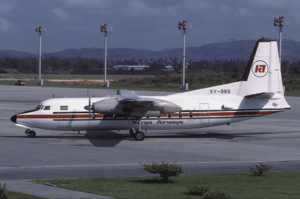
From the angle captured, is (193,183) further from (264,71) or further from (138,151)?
(264,71)

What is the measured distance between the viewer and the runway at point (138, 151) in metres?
22.4

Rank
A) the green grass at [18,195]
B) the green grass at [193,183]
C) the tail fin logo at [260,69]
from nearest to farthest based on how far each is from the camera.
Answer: the green grass at [18,195] < the green grass at [193,183] < the tail fin logo at [260,69]

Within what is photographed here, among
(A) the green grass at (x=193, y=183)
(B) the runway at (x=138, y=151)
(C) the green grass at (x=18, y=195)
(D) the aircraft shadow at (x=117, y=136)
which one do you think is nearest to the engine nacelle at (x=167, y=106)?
(B) the runway at (x=138, y=151)

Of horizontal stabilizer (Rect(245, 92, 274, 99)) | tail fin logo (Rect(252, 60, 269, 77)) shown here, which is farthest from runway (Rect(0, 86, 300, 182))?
tail fin logo (Rect(252, 60, 269, 77))

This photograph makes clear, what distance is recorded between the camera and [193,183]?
18.7 metres

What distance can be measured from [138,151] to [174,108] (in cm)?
524

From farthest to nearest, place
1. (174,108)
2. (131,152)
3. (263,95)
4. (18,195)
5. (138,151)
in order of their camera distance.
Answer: (263,95), (174,108), (138,151), (131,152), (18,195)

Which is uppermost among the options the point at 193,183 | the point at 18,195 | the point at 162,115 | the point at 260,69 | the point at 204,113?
the point at 260,69

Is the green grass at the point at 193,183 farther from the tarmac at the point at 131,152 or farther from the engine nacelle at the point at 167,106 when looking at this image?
the engine nacelle at the point at 167,106

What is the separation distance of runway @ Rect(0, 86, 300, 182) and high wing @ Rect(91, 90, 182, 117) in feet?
6.91

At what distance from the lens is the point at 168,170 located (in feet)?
59.5

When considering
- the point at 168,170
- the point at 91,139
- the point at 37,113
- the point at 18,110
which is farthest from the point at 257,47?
the point at 18,110

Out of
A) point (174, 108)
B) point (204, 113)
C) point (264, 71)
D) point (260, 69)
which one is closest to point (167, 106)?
point (174, 108)

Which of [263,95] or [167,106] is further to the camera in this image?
[263,95]
